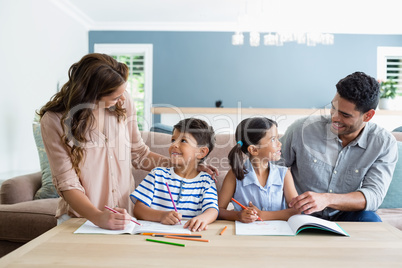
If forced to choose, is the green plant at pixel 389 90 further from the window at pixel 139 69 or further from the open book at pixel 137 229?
the open book at pixel 137 229

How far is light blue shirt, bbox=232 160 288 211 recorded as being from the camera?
168 centimetres

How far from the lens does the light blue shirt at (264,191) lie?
1.68 m

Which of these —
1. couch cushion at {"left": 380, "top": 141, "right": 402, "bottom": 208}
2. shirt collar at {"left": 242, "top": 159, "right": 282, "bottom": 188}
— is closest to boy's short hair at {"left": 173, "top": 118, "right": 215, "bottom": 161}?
shirt collar at {"left": 242, "top": 159, "right": 282, "bottom": 188}

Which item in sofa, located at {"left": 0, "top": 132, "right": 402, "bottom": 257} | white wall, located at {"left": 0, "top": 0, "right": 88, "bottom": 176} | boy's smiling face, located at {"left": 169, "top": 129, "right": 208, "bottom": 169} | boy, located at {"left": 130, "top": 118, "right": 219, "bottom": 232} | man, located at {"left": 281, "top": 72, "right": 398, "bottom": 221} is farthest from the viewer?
white wall, located at {"left": 0, "top": 0, "right": 88, "bottom": 176}

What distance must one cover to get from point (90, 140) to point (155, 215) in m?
0.41

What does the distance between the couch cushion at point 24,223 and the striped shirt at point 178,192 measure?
106 centimetres

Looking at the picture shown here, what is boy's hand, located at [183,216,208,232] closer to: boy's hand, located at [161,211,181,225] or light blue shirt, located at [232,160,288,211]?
boy's hand, located at [161,211,181,225]

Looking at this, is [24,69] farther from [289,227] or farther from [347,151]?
[289,227]

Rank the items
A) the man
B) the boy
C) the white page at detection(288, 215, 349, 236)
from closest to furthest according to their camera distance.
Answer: the white page at detection(288, 215, 349, 236), the boy, the man

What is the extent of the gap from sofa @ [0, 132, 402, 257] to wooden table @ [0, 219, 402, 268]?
1.11m

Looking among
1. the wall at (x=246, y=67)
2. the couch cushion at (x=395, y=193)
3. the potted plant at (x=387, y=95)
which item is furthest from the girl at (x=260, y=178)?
the wall at (x=246, y=67)

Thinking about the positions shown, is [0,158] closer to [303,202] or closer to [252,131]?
[252,131]

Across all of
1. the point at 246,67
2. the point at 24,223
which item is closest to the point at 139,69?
the point at 246,67

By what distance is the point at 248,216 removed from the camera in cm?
142
